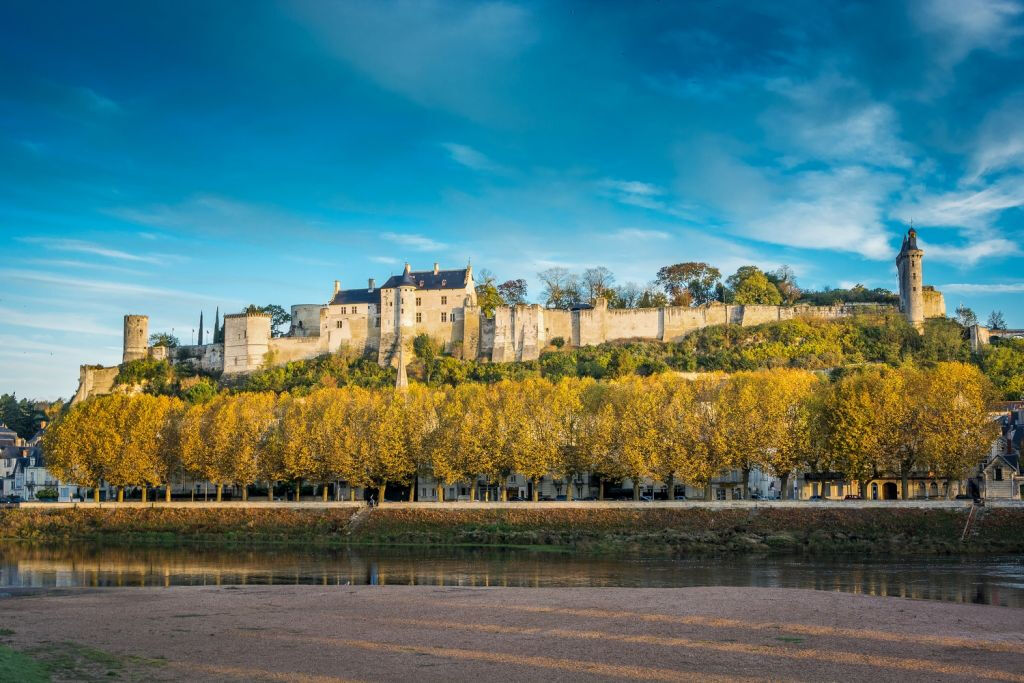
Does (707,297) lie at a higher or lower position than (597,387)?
higher

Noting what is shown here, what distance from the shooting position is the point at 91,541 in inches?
2522

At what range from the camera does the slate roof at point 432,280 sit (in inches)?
4695

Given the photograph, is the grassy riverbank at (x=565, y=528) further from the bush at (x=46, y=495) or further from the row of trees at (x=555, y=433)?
the bush at (x=46, y=495)

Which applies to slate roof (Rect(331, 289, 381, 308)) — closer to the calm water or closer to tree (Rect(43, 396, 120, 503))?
tree (Rect(43, 396, 120, 503))

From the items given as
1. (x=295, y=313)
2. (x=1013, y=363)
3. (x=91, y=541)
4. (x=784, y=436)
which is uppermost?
(x=295, y=313)

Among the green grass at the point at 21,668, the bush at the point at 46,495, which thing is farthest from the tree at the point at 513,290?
the green grass at the point at 21,668

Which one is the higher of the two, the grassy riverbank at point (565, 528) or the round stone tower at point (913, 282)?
the round stone tower at point (913, 282)

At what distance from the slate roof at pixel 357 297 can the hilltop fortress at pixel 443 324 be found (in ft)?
0.40

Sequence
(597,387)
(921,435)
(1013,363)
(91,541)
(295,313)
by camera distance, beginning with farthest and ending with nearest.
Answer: (295,313)
(1013,363)
(597,387)
(91,541)
(921,435)

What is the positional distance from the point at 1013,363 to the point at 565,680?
87284mm

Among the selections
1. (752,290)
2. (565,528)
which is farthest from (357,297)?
(565,528)

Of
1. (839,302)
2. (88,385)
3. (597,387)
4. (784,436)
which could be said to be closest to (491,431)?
(597,387)

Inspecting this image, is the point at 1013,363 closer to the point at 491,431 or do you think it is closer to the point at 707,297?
the point at 707,297

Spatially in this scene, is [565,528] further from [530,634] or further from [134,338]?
[134,338]
